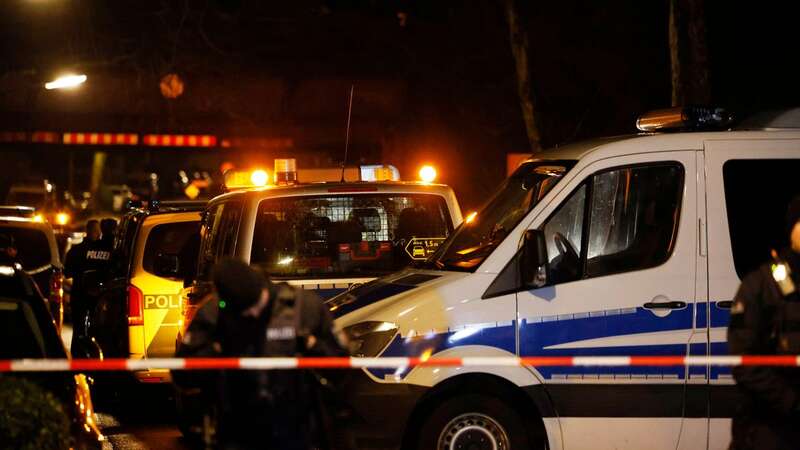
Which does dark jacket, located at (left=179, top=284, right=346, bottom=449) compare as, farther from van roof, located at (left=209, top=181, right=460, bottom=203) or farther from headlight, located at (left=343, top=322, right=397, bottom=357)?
van roof, located at (left=209, top=181, right=460, bottom=203)

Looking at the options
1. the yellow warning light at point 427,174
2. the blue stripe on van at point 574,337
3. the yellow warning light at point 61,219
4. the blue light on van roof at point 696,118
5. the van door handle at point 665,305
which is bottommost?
the blue stripe on van at point 574,337

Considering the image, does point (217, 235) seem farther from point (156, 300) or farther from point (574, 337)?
point (574, 337)

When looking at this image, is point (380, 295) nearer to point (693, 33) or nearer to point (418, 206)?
point (418, 206)

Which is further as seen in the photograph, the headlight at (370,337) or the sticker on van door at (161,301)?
the sticker on van door at (161,301)

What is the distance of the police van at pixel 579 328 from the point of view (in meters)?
7.30

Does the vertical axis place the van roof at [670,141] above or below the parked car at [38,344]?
above

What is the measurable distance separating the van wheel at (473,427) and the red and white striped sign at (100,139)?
68.8ft

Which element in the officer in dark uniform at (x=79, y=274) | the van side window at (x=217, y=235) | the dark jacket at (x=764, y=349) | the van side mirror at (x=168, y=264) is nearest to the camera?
the dark jacket at (x=764, y=349)

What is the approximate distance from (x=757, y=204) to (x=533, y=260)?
57.2 inches

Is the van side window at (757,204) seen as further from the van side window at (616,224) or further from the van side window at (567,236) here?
the van side window at (567,236)

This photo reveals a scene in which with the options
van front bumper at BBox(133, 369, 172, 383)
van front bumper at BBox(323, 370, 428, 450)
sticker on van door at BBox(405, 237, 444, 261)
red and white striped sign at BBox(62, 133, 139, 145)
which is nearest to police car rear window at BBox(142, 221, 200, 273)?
van front bumper at BBox(133, 369, 172, 383)

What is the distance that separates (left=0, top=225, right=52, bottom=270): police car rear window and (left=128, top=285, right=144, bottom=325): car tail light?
3.03 metres

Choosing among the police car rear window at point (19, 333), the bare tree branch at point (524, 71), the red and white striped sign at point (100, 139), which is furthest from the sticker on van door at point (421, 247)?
the red and white striped sign at point (100, 139)

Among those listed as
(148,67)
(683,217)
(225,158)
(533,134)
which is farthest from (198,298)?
(225,158)
